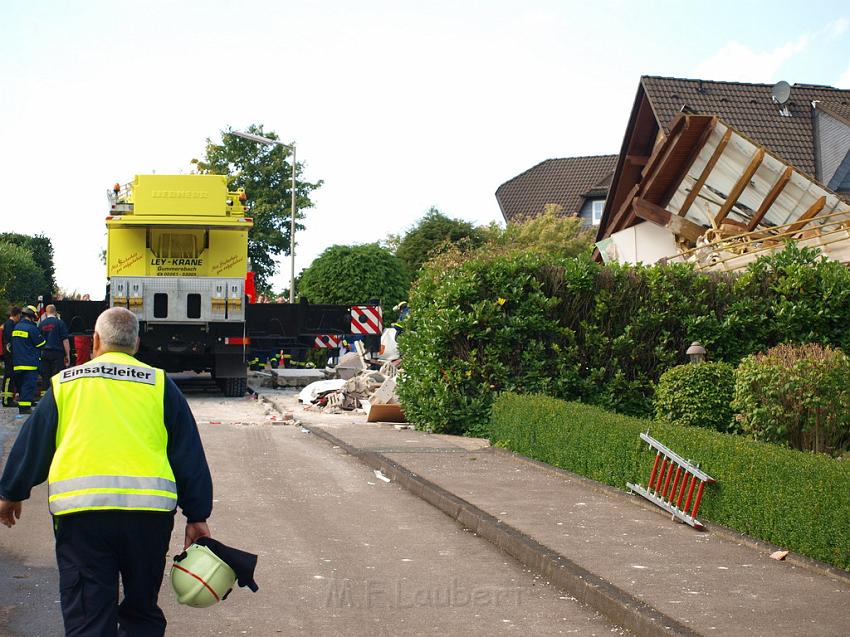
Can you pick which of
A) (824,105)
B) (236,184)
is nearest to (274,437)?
(824,105)

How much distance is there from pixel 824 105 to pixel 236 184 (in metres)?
30.3

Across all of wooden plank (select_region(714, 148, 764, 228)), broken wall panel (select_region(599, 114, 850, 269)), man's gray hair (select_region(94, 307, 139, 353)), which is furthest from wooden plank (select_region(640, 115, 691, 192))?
man's gray hair (select_region(94, 307, 139, 353))

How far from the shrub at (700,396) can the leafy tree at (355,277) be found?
74.3ft

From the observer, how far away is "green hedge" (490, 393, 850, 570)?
750 centimetres

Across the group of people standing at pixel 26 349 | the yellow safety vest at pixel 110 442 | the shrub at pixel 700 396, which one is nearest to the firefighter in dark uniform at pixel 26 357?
the group of people standing at pixel 26 349

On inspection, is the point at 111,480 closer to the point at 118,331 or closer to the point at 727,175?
the point at 118,331

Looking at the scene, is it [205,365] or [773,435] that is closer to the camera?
[773,435]

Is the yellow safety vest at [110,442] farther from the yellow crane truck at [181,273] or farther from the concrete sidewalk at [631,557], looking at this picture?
the yellow crane truck at [181,273]

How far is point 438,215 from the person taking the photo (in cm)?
5709

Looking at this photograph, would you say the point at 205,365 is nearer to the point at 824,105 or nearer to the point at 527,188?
the point at 824,105

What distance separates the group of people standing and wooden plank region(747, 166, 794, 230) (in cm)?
1288

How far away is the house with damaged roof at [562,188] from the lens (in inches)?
2352

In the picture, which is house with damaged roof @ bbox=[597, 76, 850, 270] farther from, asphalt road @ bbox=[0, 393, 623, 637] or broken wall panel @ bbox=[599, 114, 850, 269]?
asphalt road @ bbox=[0, 393, 623, 637]

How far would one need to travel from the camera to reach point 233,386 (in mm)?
23141
